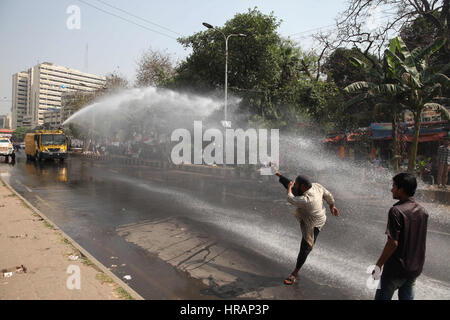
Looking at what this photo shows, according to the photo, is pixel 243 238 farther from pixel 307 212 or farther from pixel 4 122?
pixel 4 122

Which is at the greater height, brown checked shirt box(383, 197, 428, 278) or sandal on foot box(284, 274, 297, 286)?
brown checked shirt box(383, 197, 428, 278)

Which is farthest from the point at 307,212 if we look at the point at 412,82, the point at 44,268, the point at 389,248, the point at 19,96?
the point at 19,96

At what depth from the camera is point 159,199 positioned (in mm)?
11086

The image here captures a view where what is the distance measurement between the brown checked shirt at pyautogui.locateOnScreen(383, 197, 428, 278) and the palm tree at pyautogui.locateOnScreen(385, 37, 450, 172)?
512 inches

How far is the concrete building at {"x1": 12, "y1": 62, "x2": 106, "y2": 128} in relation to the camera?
116 m

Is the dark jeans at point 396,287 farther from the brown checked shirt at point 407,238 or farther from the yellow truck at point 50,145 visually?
the yellow truck at point 50,145

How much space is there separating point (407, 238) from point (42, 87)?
5504 inches

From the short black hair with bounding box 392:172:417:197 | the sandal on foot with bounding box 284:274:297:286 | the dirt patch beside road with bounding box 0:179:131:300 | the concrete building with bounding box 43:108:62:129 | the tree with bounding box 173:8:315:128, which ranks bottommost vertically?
the sandal on foot with bounding box 284:274:297:286

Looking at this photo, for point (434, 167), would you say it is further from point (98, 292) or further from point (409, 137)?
point (98, 292)

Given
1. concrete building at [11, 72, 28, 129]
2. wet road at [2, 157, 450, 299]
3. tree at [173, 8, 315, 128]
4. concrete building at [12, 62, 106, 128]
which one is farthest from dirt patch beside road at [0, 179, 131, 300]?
concrete building at [11, 72, 28, 129]

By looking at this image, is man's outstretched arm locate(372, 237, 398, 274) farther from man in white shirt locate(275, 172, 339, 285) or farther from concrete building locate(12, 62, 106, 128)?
concrete building locate(12, 62, 106, 128)

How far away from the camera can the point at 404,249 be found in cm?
300
